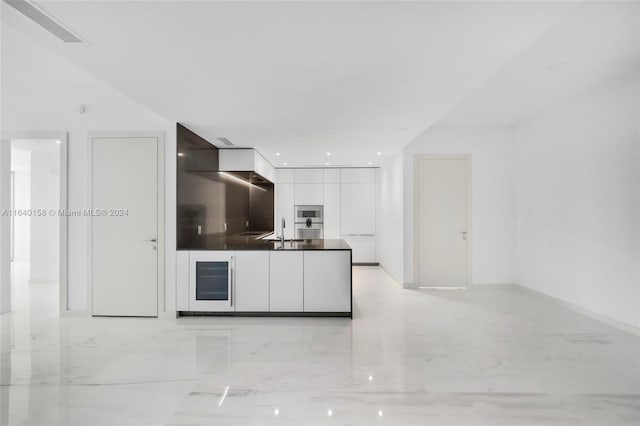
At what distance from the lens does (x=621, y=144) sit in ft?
11.9

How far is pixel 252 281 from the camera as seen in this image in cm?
407

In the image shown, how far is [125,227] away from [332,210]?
15.1 ft

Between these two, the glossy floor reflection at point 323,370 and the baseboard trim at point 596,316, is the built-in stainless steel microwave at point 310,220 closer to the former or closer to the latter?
the glossy floor reflection at point 323,370

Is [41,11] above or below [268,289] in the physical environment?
above

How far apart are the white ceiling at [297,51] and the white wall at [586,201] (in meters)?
2.09

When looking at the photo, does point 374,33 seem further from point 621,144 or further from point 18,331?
point 18,331

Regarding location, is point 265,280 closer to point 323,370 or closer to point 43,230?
point 323,370

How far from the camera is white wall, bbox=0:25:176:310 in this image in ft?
13.3

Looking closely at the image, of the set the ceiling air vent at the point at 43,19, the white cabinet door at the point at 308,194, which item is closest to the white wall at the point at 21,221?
the white cabinet door at the point at 308,194

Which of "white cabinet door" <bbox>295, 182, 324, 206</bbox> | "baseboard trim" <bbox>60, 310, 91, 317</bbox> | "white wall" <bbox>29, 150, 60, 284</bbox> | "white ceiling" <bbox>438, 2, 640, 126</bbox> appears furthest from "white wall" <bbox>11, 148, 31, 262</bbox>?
"white ceiling" <bbox>438, 2, 640, 126</bbox>

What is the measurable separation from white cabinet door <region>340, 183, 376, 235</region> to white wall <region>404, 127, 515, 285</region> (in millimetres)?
2050

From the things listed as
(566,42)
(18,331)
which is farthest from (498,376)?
(18,331)

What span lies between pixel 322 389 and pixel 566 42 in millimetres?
3572

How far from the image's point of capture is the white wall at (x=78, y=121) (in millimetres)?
4051
